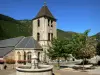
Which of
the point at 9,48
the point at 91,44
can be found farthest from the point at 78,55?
the point at 9,48

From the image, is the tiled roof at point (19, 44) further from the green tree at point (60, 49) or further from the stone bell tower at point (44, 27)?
the green tree at point (60, 49)

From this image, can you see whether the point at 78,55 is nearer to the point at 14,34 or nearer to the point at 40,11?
the point at 40,11

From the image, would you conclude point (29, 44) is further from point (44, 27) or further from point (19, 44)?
point (44, 27)

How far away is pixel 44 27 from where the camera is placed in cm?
4791

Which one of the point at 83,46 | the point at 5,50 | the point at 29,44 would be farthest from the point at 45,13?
the point at 83,46

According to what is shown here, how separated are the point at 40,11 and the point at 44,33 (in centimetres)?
595

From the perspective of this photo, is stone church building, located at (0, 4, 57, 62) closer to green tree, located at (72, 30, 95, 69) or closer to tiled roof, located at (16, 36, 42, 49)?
tiled roof, located at (16, 36, 42, 49)

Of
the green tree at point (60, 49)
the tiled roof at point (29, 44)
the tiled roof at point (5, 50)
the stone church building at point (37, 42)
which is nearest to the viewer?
the green tree at point (60, 49)

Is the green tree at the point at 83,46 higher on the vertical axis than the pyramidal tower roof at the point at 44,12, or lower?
lower

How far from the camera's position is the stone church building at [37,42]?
44812 mm

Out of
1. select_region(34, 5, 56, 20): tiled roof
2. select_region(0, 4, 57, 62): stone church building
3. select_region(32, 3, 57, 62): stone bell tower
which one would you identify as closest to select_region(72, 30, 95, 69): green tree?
select_region(0, 4, 57, 62): stone church building

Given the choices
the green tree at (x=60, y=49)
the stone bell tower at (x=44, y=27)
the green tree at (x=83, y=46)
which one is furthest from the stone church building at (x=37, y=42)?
the green tree at (x=83, y=46)

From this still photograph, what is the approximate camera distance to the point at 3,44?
51.2 meters

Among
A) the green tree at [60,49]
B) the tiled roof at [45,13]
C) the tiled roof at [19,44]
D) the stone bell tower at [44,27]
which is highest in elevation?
the tiled roof at [45,13]
